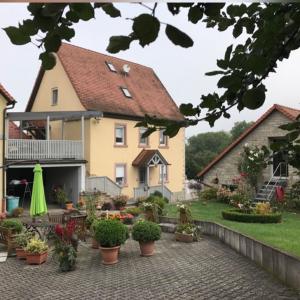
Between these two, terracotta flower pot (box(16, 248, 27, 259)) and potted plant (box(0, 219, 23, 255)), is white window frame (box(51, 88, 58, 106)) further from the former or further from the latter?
terracotta flower pot (box(16, 248, 27, 259))

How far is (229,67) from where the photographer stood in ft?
6.77

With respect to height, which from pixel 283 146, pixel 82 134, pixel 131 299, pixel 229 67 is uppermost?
pixel 82 134

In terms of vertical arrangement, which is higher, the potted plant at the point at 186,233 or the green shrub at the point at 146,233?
the green shrub at the point at 146,233

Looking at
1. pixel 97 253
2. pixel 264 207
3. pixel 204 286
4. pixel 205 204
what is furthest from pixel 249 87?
pixel 205 204

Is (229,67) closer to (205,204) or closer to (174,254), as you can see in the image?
(174,254)

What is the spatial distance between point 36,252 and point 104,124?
17.0 m

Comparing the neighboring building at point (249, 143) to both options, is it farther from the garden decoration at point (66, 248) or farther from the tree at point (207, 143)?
the tree at point (207, 143)

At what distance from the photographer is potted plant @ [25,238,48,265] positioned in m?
11.2

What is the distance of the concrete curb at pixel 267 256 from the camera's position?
8.46 m

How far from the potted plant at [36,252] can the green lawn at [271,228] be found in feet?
18.4

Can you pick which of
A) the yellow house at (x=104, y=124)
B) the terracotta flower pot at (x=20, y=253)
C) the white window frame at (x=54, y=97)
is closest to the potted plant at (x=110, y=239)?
the terracotta flower pot at (x=20, y=253)

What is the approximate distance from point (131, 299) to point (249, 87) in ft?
22.5

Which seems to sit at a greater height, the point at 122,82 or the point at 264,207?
the point at 122,82

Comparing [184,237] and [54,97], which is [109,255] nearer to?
[184,237]
